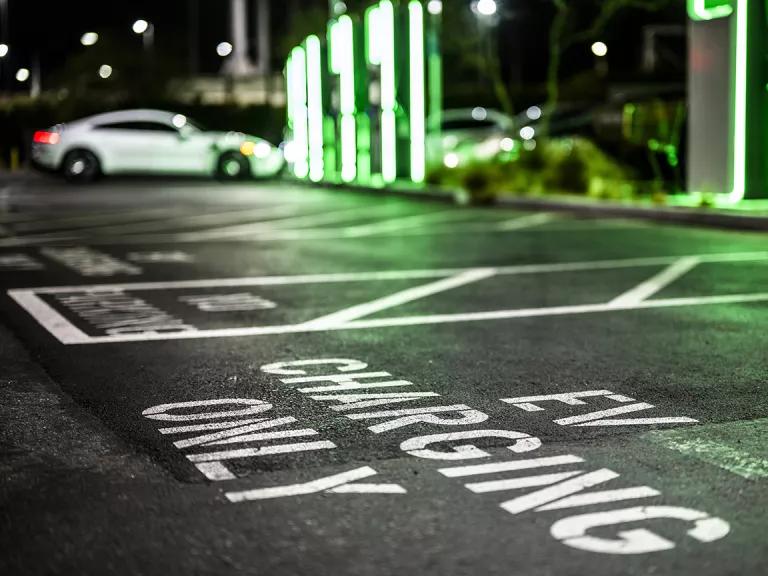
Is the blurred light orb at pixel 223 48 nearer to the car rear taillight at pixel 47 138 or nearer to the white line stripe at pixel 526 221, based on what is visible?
the car rear taillight at pixel 47 138

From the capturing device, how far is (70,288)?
1123 centimetres

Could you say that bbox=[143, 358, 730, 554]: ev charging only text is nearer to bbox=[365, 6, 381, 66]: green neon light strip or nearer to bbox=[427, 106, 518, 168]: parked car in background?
bbox=[427, 106, 518, 168]: parked car in background

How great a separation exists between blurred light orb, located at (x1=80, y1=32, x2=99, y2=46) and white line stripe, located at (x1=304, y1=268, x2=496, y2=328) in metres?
61.2

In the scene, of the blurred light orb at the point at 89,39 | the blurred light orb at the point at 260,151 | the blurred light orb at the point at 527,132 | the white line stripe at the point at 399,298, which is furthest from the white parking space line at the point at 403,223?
the blurred light orb at the point at 89,39

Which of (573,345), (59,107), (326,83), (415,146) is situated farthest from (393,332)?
(59,107)

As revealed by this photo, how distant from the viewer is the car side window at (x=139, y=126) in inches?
1291

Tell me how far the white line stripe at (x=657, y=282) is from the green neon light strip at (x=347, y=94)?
1812 cm

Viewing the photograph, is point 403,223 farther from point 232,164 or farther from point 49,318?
point 232,164

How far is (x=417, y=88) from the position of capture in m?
27.0

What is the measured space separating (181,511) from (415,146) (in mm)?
23306

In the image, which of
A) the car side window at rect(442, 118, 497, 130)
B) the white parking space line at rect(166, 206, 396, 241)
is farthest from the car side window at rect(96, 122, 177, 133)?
the white parking space line at rect(166, 206, 396, 241)

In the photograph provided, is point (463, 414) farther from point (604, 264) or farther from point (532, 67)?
point (532, 67)

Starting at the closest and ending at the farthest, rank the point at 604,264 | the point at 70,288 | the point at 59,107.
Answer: the point at 70,288, the point at 604,264, the point at 59,107

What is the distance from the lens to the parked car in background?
29062 mm
